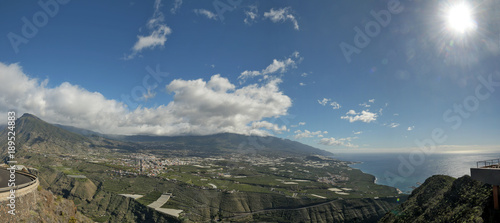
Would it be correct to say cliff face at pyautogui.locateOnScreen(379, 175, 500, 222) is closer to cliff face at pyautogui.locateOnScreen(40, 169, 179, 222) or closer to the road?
the road

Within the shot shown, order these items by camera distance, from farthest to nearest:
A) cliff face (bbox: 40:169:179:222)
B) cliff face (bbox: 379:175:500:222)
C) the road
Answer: cliff face (bbox: 40:169:179:222)
the road
cliff face (bbox: 379:175:500:222)

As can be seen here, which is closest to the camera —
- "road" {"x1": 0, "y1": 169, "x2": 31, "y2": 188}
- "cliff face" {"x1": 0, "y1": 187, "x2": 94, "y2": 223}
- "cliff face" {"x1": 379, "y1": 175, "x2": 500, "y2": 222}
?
"cliff face" {"x1": 0, "y1": 187, "x2": 94, "y2": 223}

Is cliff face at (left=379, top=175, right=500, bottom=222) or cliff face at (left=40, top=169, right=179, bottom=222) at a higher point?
cliff face at (left=379, top=175, right=500, bottom=222)

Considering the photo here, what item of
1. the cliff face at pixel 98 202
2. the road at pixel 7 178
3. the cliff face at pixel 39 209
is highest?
the road at pixel 7 178

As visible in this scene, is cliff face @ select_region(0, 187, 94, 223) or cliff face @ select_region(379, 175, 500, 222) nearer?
cliff face @ select_region(0, 187, 94, 223)

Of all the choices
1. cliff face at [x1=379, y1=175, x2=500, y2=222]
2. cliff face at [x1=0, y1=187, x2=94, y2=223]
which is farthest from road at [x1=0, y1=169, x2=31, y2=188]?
cliff face at [x1=379, y1=175, x2=500, y2=222]

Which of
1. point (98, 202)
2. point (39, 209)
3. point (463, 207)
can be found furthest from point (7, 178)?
point (98, 202)

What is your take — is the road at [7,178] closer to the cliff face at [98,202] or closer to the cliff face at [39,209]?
the cliff face at [39,209]

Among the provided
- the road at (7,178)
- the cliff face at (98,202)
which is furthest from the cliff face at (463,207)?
the cliff face at (98,202)

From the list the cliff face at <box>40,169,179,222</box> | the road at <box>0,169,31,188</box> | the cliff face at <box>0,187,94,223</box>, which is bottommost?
the cliff face at <box>40,169,179,222</box>

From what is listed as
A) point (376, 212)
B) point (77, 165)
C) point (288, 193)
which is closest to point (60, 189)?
point (77, 165)

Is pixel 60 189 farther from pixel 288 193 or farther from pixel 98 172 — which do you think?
pixel 288 193
